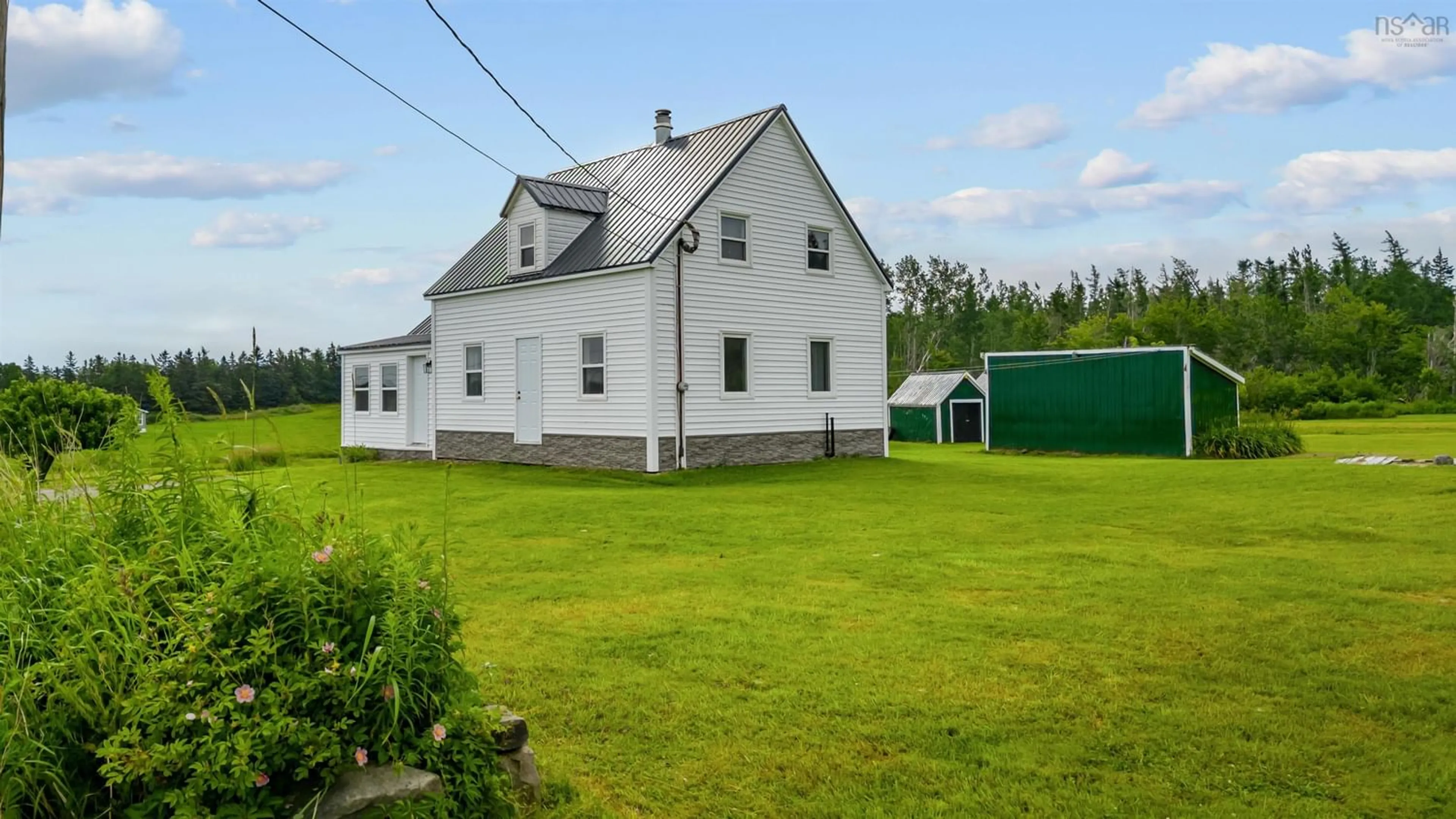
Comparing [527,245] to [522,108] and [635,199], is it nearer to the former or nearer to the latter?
[635,199]

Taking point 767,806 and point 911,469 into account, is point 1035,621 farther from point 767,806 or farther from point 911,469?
point 911,469

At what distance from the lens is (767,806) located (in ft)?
12.6

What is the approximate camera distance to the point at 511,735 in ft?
12.6

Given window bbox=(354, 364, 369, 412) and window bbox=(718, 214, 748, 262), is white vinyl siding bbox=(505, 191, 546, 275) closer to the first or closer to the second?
window bbox=(718, 214, 748, 262)

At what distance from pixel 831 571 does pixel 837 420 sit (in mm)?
13552

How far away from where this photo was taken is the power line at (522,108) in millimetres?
12195

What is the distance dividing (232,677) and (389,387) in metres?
23.8

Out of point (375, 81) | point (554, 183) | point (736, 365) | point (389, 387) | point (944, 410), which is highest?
point (554, 183)

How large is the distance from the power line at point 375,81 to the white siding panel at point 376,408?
893 cm

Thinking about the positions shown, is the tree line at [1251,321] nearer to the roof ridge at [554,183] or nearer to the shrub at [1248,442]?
the shrub at [1248,442]

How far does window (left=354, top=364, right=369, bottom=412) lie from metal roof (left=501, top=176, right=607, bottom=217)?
7023mm

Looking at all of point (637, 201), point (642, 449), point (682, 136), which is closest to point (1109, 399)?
point (682, 136)

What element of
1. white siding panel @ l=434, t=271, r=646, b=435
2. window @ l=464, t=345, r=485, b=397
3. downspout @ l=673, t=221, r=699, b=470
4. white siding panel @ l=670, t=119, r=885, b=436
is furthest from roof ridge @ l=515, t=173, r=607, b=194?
downspout @ l=673, t=221, r=699, b=470

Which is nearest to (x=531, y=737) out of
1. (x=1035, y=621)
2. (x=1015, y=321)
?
(x=1035, y=621)
